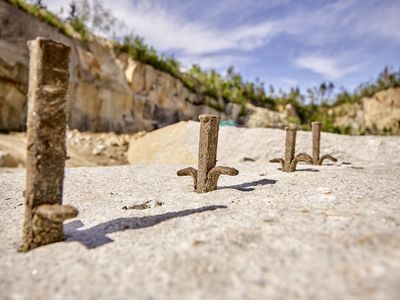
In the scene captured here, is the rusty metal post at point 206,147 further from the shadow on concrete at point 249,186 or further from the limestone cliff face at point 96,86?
the limestone cliff face at point 96,86

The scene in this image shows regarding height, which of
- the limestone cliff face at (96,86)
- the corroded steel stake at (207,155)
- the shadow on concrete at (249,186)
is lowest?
the shadow on concrete at (249,186)

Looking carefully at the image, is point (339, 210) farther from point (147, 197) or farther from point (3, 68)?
point (3, 68)

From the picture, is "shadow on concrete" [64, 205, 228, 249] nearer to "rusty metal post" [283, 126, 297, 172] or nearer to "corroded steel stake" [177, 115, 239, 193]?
"corroded steel stake" [177, 115, 239, 193]

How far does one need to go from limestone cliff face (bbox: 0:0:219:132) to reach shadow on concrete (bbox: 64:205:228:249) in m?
9.45

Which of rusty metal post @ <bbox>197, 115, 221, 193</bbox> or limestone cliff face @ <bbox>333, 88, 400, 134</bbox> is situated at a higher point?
limestone cliff face @ <bbox>333, 88, 400, 134</bbox>

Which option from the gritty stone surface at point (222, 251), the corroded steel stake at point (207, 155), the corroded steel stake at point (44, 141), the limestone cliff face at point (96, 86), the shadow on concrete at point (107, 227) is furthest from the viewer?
the limestone cliff face at point (96, 86)

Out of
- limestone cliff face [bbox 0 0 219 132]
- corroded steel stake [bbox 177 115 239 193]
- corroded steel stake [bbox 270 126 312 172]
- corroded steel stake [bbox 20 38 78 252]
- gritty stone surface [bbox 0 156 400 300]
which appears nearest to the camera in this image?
gritty stone surface [bbox 0 156 400 300]

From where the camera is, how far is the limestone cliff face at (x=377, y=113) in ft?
100

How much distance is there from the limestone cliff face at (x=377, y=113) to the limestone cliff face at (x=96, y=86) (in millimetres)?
19066

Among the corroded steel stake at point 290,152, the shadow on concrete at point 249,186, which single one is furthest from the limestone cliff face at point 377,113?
the shadow on concrete at point 249,186

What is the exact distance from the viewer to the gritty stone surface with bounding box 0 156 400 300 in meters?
1.73

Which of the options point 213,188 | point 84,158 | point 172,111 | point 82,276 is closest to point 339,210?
point 213,188

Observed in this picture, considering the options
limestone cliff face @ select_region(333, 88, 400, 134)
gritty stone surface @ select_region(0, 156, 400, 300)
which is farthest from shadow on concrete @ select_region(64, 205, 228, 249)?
limestone cliff face @ select_region(333, 88, 400, 134)

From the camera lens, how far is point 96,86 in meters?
14.2
